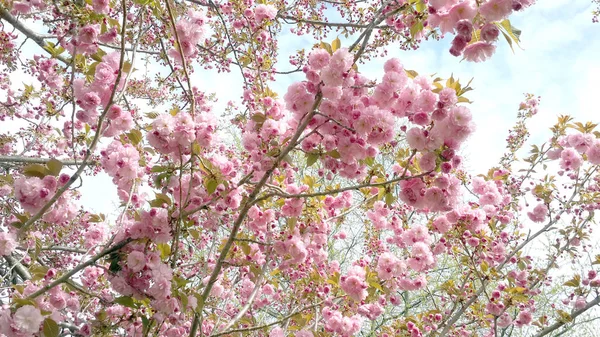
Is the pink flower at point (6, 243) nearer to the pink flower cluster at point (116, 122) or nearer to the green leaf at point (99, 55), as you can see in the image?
the pink flower cluster at point (116, 122)

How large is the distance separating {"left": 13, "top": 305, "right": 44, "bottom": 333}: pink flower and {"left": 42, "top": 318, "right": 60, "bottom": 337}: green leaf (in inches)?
2.7

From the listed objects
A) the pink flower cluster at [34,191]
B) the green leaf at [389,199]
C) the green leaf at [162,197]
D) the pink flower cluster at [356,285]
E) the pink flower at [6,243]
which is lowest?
the pink flower at [6,243]

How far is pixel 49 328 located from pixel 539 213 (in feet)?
14.7

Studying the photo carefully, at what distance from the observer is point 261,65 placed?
3348 mm

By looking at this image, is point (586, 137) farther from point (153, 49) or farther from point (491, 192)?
point (153, 49)

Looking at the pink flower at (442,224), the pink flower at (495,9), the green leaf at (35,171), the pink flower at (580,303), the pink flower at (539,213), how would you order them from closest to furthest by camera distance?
the pink flower at (495,9) < the green leaf at (35,171) < the pink flower at (442,224) < the pink flower at (580,303) < the pink flower at (539,213)

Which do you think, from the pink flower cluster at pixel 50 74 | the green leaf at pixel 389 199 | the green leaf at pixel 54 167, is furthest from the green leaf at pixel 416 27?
the pink flower cluster at pixel 50 74

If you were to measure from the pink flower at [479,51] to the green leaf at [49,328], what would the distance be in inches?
81.4

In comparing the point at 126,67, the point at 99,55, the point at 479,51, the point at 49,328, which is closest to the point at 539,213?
the point at 479,51

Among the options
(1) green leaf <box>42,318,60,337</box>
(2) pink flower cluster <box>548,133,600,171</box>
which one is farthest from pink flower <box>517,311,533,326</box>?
(1) green leaf <box>42,318,60,337</box>

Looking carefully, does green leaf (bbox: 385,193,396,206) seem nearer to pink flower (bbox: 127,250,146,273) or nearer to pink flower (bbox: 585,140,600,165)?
pink flower (bbox: 127,250,146,273)

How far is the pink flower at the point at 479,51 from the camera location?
1.62 metres

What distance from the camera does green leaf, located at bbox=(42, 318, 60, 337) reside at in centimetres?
182

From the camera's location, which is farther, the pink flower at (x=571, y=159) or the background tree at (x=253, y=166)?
the pink flower at (x=571, y=159)
